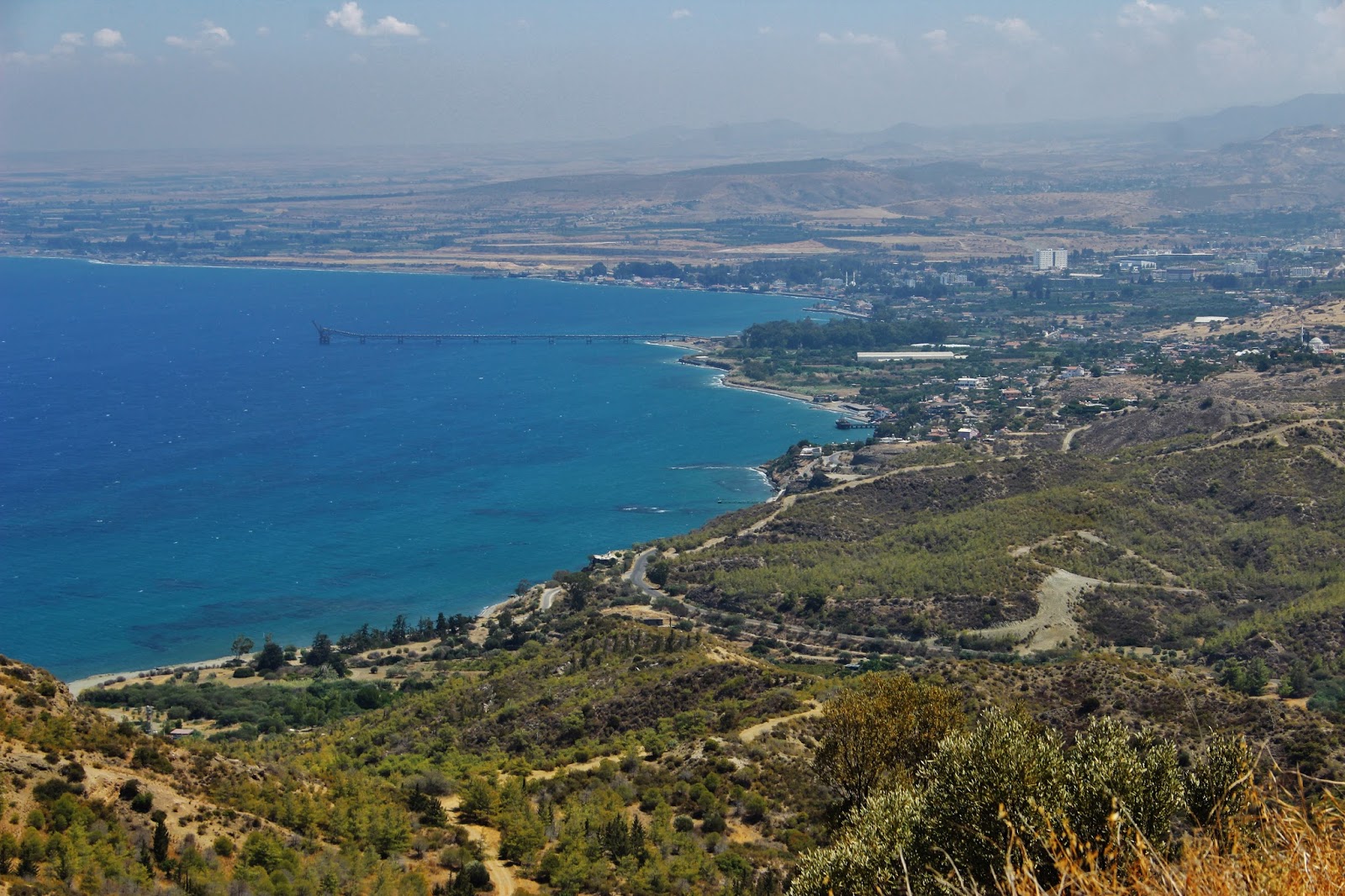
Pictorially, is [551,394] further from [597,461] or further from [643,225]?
[643,225]

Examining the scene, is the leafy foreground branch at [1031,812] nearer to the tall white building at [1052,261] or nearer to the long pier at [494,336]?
the long pier at [494,336]

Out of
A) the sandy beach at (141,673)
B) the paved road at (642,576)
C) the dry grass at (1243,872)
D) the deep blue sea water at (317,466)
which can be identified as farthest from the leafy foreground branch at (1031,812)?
the deep blue sea water at (317,466)

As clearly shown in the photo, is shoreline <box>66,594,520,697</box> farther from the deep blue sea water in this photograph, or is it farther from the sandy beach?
the deep blue sea water

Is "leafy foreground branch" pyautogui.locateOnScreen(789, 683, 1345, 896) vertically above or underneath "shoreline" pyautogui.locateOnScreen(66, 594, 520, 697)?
above

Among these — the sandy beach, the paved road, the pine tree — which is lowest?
the sandy beach

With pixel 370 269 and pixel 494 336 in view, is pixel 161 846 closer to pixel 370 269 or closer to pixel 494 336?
pixel 494 336

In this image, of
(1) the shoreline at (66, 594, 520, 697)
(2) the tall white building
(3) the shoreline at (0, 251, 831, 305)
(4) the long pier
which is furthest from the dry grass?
(2) the tall white building
